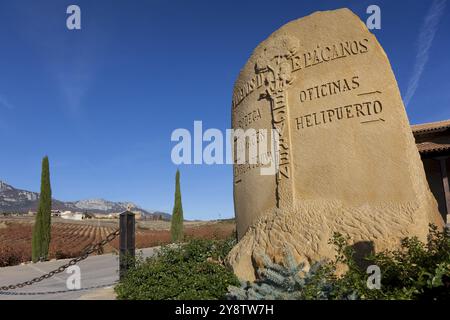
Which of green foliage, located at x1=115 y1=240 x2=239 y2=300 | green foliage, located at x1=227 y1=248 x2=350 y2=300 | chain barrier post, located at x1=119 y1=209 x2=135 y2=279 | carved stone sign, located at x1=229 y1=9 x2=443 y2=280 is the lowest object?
green foliage, located at x1=115 y1=240 x2=239 y2=300

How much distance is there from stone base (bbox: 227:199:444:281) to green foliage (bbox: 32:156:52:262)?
522 inches

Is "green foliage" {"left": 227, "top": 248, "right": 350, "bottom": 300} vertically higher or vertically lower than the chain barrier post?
lower

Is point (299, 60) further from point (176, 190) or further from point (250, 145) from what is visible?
point (176, 190)

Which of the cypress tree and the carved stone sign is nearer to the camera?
the carved stone sign

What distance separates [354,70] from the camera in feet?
16.0

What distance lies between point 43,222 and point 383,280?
1617 centimetres

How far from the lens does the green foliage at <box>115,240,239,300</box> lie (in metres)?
4.54

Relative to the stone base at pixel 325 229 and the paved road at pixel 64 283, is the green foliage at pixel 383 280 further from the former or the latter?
the paved road at pixel 64 283

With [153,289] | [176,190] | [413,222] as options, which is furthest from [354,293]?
[176,190]

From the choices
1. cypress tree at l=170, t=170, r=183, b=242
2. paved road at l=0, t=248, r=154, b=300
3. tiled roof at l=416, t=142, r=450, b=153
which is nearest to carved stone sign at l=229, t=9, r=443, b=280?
paved road at l=0, t=248, r=154, b=300

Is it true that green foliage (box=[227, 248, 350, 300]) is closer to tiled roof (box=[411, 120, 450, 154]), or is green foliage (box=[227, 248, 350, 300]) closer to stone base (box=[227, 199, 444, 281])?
stone base (box=[227, 199, 444, 281])

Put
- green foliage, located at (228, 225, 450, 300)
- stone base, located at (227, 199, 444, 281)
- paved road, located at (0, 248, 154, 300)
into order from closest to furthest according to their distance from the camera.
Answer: green foliage, located at (228, 225, 450, 300) → stone base, located at (227, 199, 444, 281) → paved road, located at (0, 248, 154, 300)

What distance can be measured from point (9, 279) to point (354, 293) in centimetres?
1026

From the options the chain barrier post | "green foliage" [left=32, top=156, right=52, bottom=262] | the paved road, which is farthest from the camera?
"green foliage" [left=32, top=156, right=52, bottom=262]
